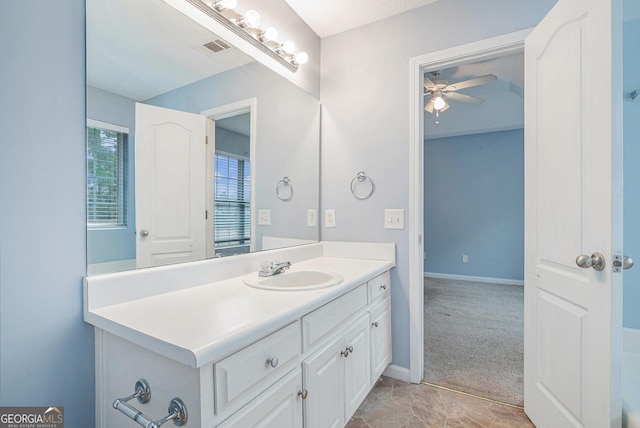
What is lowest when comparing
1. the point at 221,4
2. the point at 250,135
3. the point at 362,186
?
the point at 362,186

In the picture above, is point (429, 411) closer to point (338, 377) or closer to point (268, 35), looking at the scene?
point (338, 377)

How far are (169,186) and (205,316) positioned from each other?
60 centimetres

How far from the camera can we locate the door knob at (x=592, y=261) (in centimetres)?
109

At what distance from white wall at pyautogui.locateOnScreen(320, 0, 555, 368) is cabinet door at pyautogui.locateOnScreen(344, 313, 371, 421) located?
1.53ft

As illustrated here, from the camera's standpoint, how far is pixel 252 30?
62.4 inches

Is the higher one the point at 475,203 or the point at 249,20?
the point at 249,20

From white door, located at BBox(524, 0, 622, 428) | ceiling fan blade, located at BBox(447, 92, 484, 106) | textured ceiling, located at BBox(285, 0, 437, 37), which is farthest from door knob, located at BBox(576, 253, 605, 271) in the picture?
ceiling fan blade, located at BBox(447, 92, 484, 106)

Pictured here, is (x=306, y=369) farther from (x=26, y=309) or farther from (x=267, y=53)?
(x=267, y=53)

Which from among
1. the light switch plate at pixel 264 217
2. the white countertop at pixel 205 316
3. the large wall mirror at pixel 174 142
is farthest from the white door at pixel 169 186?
the light switch plate at pixel 264 217

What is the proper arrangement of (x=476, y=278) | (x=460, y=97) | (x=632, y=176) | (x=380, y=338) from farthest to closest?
1. (x=476, y=278)
2. (x=460, y=97)
3. (x=632, y=176)
4. (x=380, y=338)

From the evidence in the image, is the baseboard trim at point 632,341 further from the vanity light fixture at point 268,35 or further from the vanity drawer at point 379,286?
the vanity light fixture at point 268,35

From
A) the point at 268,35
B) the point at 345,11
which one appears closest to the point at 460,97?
the point at 345,11

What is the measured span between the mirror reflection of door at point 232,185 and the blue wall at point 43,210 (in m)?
0.56

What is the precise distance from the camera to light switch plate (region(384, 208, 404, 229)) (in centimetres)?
192
